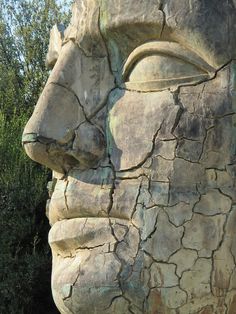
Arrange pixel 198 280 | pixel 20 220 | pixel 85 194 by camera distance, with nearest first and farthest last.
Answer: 1. pixel 198 280
2. pixel 85 194
3. pixel 20 220

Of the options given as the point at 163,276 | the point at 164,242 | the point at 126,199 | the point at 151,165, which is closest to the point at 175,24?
the point at 151,165

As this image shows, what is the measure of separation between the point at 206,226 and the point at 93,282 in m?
0.39

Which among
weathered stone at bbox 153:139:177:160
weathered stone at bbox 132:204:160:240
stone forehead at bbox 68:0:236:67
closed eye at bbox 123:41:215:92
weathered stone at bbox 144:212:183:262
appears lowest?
weathered stone at bbox 144:212:183:262

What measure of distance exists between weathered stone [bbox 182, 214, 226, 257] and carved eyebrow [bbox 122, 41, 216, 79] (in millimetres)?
459

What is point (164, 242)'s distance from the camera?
2088 millimetres

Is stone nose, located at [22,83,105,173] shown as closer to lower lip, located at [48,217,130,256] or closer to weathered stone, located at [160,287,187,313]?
lower lip, located at [48,217,130,256]

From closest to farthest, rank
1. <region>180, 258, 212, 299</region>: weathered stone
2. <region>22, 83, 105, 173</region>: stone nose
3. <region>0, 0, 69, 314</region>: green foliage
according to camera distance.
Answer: <region>180, 258, 212, 299</region>: weathered stone < <region>22, 83, 105, 173</region>: stone nose < <region>0, 0, 69, 314</region>: green foliage

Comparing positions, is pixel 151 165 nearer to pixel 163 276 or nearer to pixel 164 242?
pixel 164 242

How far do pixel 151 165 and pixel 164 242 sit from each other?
24cm

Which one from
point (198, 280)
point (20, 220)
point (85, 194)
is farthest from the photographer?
point (20, 220)

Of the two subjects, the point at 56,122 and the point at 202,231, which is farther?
the point at 56,122

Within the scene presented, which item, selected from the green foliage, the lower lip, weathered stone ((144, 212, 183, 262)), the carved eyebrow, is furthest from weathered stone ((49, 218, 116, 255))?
the green foliage

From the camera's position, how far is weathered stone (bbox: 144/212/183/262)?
2.08m

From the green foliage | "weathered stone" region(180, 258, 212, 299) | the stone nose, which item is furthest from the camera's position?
the green foliage
